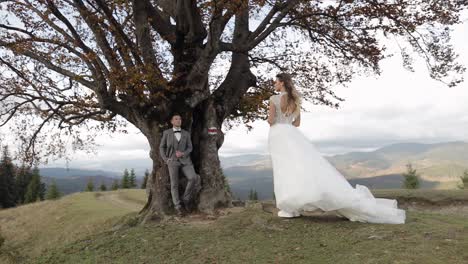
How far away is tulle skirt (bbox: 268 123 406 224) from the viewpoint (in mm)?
8078

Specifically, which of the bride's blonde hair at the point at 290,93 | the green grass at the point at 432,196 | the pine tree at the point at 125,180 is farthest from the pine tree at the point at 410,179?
the pine tree at the point at 125,180

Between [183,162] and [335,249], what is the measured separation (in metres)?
5.70

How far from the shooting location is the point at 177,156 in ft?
36.5

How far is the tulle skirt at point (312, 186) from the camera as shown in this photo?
808 cm

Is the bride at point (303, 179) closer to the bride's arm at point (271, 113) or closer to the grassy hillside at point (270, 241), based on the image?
the bride's arm at point (271, 113)

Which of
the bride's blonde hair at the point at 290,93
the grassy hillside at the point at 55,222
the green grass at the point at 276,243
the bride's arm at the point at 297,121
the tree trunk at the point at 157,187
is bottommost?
the grassy hillside at the point at 55,222

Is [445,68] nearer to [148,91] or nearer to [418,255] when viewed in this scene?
[418,255]

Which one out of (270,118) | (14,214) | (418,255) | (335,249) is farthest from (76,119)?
(14,214)

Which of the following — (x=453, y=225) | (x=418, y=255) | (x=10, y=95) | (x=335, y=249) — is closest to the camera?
(x=418, y=255)

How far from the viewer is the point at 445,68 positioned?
13336 millimetres

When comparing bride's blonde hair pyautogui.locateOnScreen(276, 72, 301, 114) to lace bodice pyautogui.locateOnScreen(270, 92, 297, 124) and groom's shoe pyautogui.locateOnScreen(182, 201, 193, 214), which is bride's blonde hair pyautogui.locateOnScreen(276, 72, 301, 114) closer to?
lace bodice pyautogui.locateOnScreen(270, 92, 297, 124)

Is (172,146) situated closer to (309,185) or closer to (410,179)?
(309,185)

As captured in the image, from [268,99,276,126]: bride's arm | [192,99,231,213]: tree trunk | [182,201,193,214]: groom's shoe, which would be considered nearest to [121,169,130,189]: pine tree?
[192,99,231,213]: tree trunk

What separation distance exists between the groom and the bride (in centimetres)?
310
